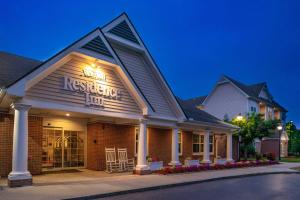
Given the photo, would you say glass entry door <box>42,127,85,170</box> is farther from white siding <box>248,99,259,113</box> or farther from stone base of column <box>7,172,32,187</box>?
white siding <box>248,99,259,113</box>

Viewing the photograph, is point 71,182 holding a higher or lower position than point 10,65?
lower

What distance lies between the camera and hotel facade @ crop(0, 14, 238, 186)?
39.0 ft

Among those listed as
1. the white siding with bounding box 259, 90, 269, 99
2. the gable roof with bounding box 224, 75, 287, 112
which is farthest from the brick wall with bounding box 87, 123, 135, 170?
the white siding with bounding box 259, 90, 269, 99

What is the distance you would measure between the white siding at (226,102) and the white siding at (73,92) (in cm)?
2690

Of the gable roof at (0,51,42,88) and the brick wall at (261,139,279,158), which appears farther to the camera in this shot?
the brick wall at (261,139,279,158)

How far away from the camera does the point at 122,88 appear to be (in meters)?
15.8

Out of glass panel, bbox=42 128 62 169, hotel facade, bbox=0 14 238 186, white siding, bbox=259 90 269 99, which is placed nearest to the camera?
hotel facade, bbox=0 14 238 186

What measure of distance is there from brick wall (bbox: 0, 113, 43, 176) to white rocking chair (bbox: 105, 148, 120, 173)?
12.2ft

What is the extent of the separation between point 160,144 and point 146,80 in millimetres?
4712

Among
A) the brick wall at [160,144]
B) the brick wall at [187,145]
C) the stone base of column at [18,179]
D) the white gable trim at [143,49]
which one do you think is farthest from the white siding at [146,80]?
the stone base of column at [18,179]

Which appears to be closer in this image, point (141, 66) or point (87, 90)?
point (87, 90)

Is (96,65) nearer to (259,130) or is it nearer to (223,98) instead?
(259,130)

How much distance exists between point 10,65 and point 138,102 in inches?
243

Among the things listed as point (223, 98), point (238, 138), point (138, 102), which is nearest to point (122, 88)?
point (138, 102)
